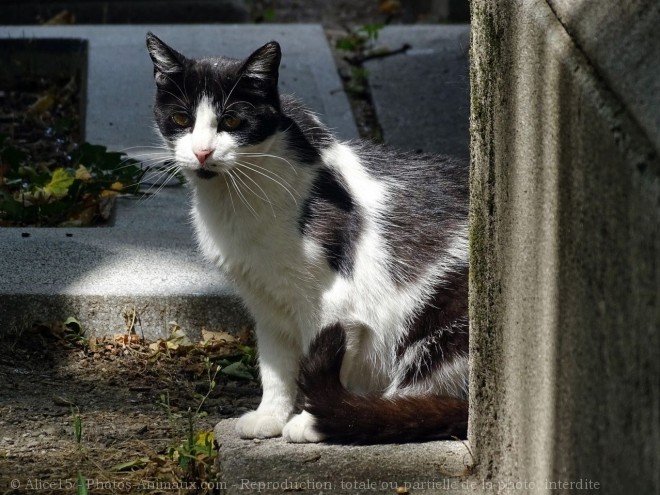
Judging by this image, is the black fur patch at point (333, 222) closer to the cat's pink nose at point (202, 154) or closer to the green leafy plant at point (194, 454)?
the cat's pink nose at point (202, 154)

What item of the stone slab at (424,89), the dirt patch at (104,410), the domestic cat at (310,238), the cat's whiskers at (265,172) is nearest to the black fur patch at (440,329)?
the domestic cat at (310,238)

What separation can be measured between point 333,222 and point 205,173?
395mm

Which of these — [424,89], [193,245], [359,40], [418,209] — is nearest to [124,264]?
[193,245]

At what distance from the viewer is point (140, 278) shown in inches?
139

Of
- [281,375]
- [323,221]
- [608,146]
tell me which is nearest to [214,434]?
[281,375]

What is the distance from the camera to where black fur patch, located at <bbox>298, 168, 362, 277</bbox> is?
2.84 m

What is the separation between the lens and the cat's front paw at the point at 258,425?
8.86 ft

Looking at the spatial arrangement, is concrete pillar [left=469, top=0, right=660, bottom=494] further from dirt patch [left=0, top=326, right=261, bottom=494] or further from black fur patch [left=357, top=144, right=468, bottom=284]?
dirt patch [left=0, top=326, right=261, bottom=494]

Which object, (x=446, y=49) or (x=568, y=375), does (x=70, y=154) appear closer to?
(x=446, y=49)

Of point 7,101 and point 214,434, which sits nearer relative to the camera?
point 214,434

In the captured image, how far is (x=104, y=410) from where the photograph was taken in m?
2.95

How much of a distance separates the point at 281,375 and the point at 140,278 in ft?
2.69

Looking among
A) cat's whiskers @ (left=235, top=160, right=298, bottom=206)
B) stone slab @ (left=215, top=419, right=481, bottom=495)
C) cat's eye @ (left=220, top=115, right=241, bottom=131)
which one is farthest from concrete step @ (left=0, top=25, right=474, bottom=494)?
cat's eye @ (left=220, top=115, right=241, bottom=131)

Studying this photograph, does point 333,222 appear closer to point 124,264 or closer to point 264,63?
point 264,63
